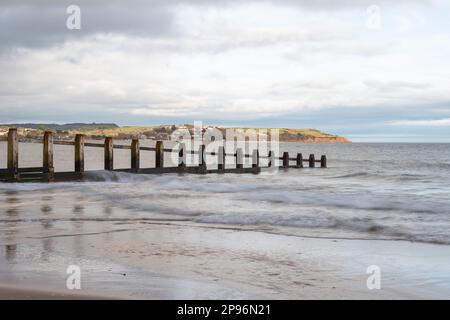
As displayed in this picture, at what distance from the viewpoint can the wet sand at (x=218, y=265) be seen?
5.44 m

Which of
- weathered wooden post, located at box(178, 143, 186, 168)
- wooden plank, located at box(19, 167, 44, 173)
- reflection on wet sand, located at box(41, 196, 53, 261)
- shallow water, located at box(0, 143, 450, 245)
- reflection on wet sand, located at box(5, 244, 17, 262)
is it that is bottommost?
shallow water, located at box(0, 143, 450, 245)

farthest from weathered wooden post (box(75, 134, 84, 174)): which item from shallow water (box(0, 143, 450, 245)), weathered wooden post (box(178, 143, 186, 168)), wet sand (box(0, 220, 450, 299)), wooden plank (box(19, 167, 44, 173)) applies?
wet sand (box(0, 220, 450, 299))

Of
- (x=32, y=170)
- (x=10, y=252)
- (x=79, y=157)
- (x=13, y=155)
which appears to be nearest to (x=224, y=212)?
(x=10, y=252)

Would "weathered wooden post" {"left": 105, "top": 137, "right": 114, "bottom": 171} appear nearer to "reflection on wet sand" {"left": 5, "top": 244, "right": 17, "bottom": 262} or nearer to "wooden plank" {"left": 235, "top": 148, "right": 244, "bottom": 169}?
"wooden plank" {"left": 235, "top": 148, "right": 244, "bottom": 169}

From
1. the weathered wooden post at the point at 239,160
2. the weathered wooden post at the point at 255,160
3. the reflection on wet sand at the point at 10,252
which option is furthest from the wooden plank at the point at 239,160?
the reflection on wet sand at the point at 10,252

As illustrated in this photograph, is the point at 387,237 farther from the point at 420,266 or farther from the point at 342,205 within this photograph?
the point at 342,205

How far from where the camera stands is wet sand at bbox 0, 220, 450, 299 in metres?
5.44

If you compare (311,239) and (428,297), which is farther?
(311,239)

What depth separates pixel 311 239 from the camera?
895cm

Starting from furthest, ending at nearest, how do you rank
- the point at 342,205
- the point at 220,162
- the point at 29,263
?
1. the point at 220,162
2. the point at 342,205
3. the point at 29,263

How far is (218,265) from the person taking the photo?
6727 millimetres

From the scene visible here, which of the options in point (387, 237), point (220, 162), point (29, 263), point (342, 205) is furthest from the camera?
point (220, 162)
